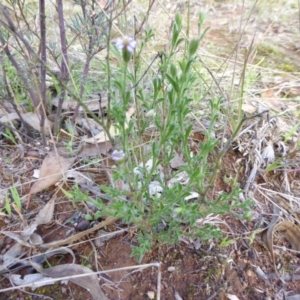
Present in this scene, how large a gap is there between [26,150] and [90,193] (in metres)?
0.26

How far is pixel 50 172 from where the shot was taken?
1122 mm

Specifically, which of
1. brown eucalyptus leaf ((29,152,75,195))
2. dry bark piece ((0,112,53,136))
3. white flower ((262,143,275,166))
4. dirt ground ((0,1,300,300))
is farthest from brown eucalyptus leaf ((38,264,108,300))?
white flower ((262,143,275,166))

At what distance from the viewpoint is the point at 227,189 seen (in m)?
1.18

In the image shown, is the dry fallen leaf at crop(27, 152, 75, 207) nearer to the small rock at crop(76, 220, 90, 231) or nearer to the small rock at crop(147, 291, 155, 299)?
the small rock at crop(76, 220, 90, 231)

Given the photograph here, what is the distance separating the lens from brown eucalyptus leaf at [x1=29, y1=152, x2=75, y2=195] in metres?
1.11

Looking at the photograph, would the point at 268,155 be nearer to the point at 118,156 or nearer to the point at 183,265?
the point at 183,265

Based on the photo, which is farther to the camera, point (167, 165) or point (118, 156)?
point (167, 165)

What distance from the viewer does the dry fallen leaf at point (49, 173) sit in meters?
1.11

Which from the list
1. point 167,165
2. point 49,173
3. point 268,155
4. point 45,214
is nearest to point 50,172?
point 49,173

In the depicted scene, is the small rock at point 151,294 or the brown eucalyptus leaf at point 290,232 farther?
the brown eucalyptus leaf at point 290,232

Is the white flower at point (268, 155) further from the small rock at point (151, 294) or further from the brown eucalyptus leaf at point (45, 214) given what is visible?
the brown eucalyptus leaf at point (45, 214)

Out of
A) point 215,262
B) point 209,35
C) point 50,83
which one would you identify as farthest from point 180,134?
point 209,35

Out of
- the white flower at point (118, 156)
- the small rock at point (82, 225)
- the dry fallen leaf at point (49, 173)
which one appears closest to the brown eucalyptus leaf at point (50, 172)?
the dry fallen leaf at point (49, 173)

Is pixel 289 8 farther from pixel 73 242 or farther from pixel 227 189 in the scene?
pixel 73 242
